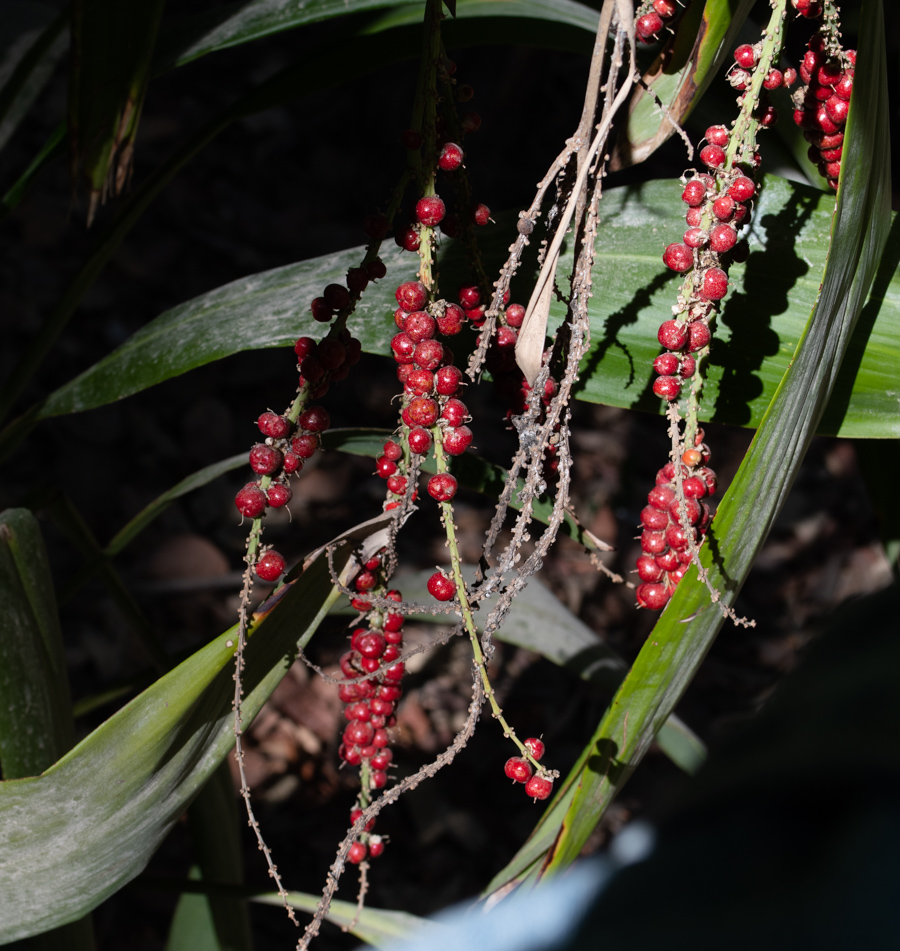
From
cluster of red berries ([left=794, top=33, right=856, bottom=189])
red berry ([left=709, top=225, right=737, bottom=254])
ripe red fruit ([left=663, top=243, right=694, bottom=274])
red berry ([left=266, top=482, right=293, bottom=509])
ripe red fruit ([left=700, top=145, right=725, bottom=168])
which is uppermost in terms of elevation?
cluster of red berries ([left=794, top=33, right=856, bottom=189])

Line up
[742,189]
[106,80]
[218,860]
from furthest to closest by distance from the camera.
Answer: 1. [218,860]
2. [106,80]
3. [742,189]

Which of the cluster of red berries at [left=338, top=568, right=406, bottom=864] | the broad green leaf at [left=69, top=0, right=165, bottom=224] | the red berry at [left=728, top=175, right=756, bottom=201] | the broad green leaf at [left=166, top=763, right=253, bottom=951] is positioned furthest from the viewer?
the broad green leaf at [left=166, top=763, right=253, bottom=951]

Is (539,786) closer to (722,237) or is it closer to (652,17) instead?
(722,237)

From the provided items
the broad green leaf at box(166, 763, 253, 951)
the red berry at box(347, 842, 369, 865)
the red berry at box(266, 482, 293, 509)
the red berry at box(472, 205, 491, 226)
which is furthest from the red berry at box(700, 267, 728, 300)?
the broad green leaf at box(166, 763, 253, 951)

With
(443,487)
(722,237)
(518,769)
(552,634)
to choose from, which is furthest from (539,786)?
(552,634)

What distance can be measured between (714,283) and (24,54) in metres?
0.79

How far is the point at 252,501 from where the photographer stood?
35cm

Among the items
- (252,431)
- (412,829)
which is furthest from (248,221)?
(412,829)

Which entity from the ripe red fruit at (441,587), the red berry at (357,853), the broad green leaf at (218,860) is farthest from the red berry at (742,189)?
the broad green leaf at (218,860)

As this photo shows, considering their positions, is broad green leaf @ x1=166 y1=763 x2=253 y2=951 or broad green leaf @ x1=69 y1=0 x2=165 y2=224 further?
broad green leaf @ x1=166 y1=763 x2=253 y2=951

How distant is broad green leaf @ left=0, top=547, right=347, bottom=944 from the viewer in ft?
1.20

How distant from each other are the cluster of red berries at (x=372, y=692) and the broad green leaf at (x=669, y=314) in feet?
0.58

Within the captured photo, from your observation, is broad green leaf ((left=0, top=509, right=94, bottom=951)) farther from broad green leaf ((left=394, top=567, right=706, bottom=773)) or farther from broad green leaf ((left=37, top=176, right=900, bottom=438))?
broad green leaf ((left=394, top=567, right=706, bottom=773))

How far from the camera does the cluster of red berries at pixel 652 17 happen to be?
1.21ft
